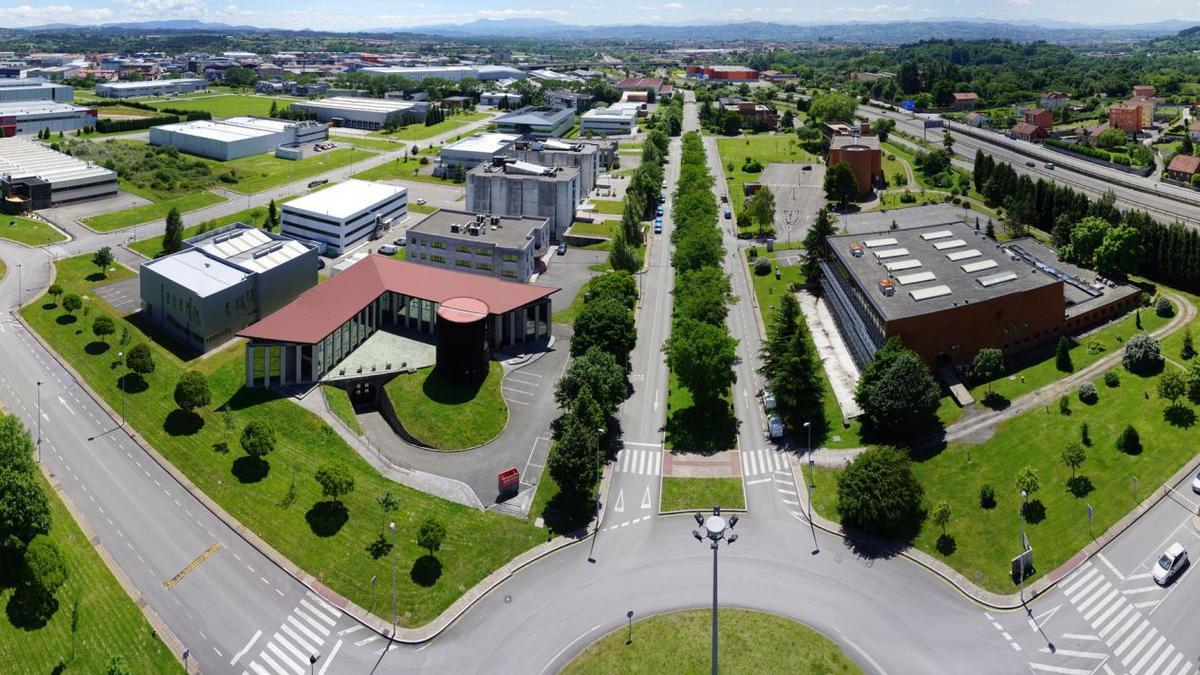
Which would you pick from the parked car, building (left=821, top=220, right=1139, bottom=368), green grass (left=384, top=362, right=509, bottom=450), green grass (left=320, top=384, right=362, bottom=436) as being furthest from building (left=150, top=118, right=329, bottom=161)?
the parked car

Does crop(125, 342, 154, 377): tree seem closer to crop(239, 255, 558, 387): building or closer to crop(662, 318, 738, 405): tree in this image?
crop(239, 255, 558, 387): building

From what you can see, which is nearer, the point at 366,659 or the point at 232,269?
the point at 366,659

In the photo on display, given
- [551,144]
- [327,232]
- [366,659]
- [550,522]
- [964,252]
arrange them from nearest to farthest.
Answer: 1. [366,659]
2. [550,522]
3. [964,252]
4. [327,232]
5. [551,144]

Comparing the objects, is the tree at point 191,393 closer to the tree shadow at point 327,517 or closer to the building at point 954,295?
the tree shadow at point 327,517

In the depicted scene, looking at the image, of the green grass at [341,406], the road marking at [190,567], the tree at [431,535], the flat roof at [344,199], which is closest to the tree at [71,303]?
the green grass at [341,406]

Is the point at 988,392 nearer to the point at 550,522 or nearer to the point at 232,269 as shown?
the point at 550,522

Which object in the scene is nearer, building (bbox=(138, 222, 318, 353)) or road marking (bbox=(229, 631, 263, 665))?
road marking (bbox=(229, 631, 263, 665))

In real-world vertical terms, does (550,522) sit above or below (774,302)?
below

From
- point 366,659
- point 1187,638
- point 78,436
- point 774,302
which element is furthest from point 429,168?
point 1187,638
